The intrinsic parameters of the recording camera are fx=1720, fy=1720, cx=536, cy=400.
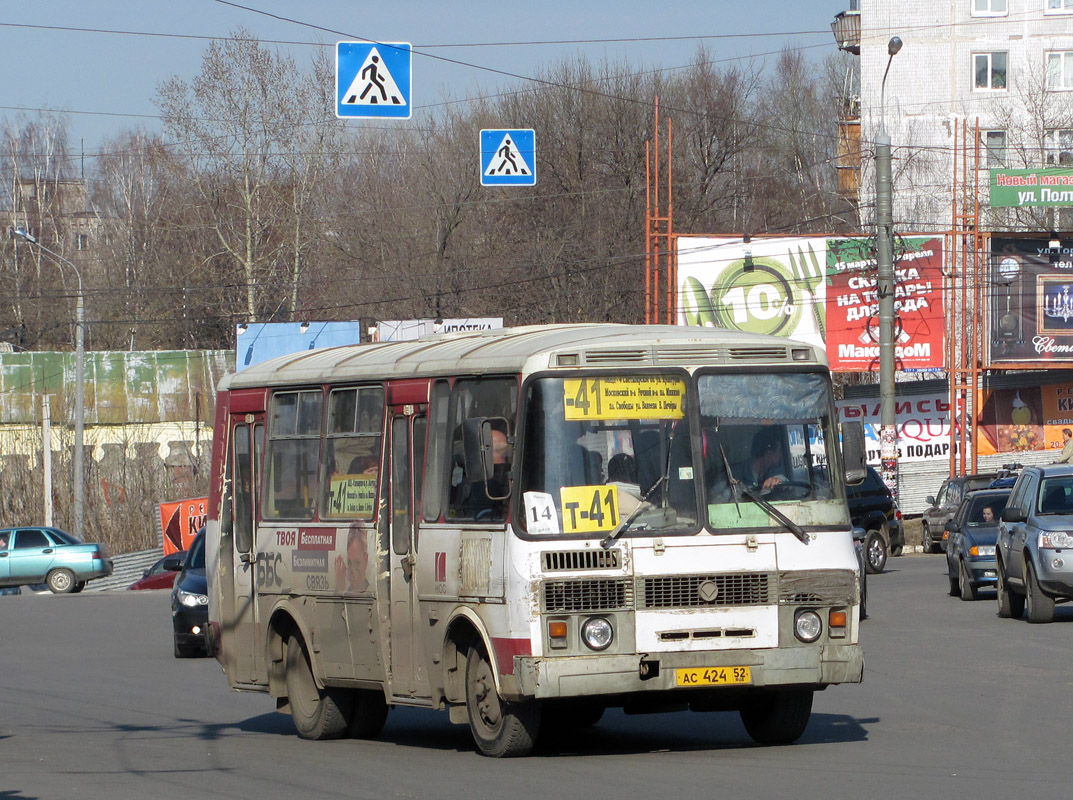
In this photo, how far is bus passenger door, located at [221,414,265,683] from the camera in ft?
→ 41.3

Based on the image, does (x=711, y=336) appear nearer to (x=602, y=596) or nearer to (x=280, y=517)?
(x=602, y=596)

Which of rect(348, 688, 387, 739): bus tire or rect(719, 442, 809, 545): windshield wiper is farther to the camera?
rect(348, 688, 387, 739): bus tire

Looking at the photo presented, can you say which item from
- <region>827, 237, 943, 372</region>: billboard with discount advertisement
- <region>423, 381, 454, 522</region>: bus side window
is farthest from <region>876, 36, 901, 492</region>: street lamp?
<region>423, 381, 454, 522</region>: bus side window

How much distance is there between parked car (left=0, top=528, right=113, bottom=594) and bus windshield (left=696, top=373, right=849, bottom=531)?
33.9 m

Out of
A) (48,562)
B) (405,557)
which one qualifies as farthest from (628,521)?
(48,562)

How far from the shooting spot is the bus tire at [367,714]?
1200cm

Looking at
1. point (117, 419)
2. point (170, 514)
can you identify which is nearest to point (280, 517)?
point (170, 514)

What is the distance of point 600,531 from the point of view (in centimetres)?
956

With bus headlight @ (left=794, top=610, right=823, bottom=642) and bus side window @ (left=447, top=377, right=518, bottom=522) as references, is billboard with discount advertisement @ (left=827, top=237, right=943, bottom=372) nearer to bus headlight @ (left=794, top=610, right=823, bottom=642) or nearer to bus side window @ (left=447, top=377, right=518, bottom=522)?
bus side window @ (left=447, top=377, right=518, bottom=522)

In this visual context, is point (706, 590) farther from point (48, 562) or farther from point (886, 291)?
point (48, 562)

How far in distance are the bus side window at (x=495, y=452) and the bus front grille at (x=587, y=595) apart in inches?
21.5

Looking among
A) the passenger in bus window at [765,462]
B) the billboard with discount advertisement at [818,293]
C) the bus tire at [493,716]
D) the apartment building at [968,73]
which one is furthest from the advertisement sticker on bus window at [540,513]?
the apartment building at [968,73]

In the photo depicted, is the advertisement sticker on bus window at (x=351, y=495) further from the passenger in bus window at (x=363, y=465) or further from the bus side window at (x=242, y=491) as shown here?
the bus side window at (x=242, y=491)

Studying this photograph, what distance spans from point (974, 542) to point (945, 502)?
42.9 ft
